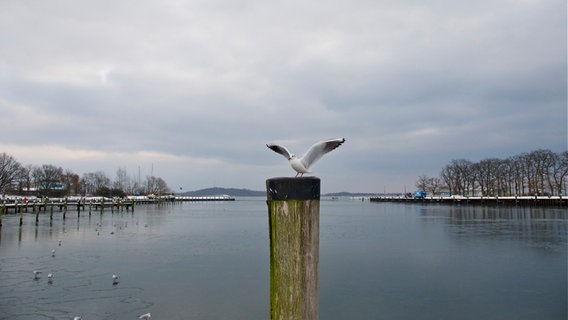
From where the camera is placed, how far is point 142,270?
1639cm

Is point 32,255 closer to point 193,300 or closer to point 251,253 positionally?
point 251,253

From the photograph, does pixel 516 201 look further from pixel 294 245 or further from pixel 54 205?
pixel 54 205

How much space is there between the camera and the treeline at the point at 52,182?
85.6 meters

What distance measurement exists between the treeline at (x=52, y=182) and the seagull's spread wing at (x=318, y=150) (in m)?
97.9

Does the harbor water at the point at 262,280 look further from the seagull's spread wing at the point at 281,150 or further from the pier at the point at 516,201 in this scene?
the pier at the point at 516,201

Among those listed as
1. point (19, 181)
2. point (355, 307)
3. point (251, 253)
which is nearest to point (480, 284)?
point (355, 307)

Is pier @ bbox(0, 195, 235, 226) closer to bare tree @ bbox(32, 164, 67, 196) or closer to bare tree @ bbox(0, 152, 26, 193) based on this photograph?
bare tree @ bbox(0, 152, 26, 193)

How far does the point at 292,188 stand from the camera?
3.22m

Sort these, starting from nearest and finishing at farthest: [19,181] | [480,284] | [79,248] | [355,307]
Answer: [355,307] → [480,284] → [79,248] → [19,181]

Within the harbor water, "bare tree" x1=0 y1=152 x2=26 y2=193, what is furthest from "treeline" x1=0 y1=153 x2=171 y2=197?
the harbor water

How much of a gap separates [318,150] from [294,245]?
1545 mm

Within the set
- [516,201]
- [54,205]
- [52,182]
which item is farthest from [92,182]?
[516,201]

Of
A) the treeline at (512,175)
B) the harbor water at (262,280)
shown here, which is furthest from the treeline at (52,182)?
the treeline at (512,175)

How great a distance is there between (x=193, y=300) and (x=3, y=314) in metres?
4.86
